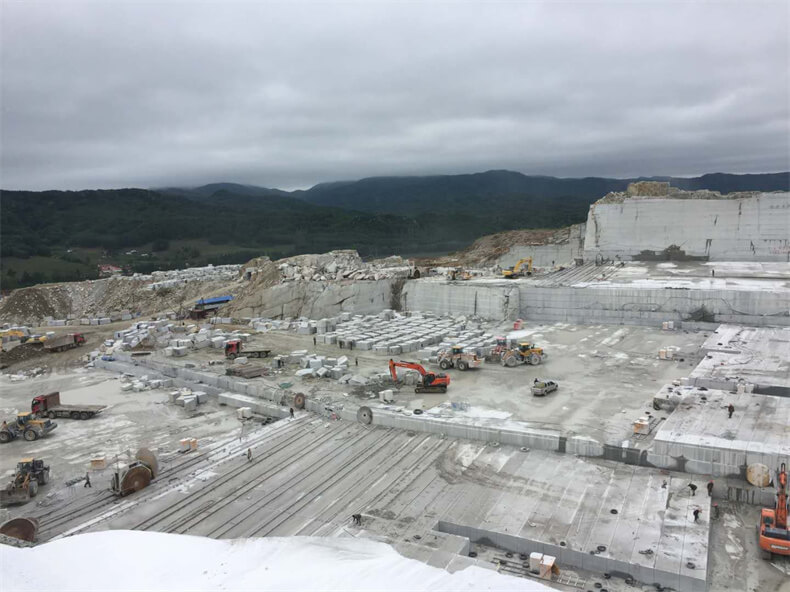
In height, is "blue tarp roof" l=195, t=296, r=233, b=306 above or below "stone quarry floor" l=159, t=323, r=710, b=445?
above

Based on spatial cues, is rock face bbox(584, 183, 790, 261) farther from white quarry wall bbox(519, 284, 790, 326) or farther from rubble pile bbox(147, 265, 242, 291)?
rubble pile bbox(147, 265, 242, 291)

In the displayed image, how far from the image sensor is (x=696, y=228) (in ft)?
124

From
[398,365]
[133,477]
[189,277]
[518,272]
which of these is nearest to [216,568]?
[133,477]

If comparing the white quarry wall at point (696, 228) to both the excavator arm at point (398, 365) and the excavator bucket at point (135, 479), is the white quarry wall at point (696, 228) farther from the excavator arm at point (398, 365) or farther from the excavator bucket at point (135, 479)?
the excavator bucket at point (135, 479)

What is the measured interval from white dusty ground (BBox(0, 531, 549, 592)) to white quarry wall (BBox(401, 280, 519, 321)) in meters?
23.1

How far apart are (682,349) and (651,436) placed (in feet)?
34.9

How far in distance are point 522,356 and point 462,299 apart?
423 inches

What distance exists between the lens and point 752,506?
35.2 feet

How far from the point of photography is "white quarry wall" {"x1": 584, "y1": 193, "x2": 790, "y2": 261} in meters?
35.7

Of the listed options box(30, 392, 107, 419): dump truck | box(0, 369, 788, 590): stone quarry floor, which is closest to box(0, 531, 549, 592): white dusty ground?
box(0, 369, 788, 590): stone quarry floor

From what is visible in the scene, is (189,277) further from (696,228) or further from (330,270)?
(696,228)

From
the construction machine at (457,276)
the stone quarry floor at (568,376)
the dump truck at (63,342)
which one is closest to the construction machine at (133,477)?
the stone quarry floor at (568,376)

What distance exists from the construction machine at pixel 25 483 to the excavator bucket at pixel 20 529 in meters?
1.96

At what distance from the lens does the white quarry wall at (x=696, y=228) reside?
117ft
